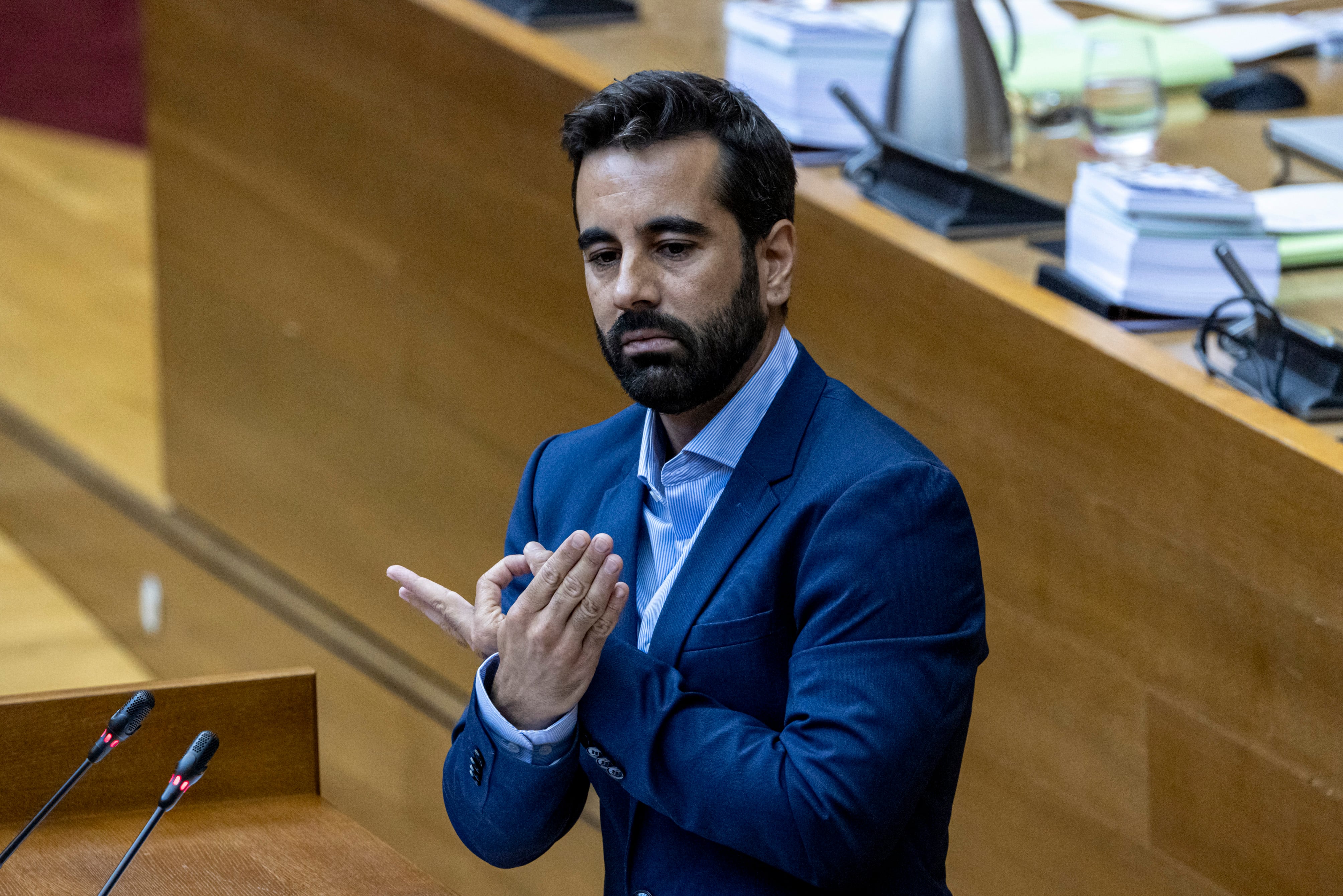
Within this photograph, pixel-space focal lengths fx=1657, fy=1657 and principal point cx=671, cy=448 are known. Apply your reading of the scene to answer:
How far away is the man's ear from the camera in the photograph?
1.12 meters

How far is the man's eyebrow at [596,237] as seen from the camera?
1091mm

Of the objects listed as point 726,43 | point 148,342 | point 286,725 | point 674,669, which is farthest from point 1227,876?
point 148,342

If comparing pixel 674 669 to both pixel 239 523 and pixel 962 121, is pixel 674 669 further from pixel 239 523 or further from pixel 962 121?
pixel 239 523

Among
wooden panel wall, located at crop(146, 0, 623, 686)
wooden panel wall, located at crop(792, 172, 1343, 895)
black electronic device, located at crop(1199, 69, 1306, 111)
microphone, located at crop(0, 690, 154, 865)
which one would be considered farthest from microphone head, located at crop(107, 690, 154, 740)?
black electronic device, located at crop(1199, 69, 1306, 111)

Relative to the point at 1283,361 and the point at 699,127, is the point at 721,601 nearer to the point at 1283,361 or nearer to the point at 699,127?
the point at 699,127

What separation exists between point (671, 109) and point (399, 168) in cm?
156

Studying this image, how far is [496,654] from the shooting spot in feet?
3.59

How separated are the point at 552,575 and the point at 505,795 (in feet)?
0.57

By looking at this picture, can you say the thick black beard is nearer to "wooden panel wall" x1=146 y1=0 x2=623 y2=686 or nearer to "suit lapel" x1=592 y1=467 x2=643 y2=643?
"suit lapel" x1=592 y1=467 x2=643 y2=643

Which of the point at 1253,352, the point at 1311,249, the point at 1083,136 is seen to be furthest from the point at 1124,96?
the point at 1253,352

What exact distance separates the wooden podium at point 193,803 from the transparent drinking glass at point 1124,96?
128 cm

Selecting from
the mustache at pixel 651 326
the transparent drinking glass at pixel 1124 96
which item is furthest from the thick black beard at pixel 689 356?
the transparent drinking glass at pixel 1124 96

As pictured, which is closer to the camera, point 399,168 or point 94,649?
point 399,168

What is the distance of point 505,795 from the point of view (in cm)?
111
